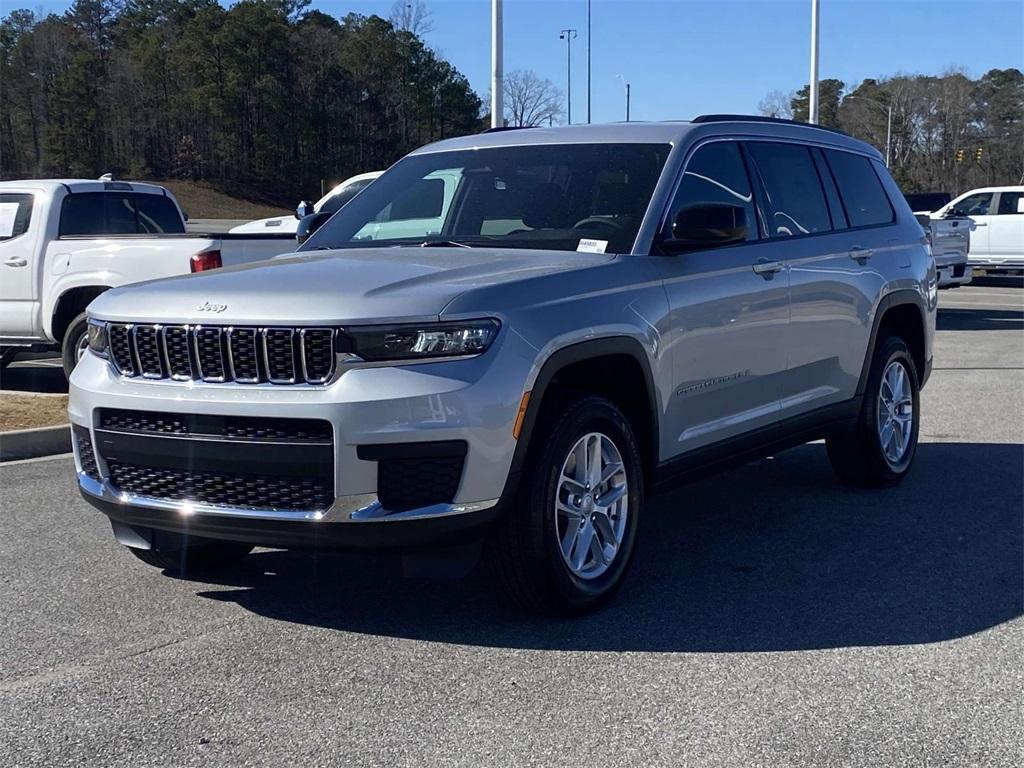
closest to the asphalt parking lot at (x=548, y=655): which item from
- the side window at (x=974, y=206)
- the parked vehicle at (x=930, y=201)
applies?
the side window at (x=974, y=206)

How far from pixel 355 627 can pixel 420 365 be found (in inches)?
46.3

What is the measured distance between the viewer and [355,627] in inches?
189

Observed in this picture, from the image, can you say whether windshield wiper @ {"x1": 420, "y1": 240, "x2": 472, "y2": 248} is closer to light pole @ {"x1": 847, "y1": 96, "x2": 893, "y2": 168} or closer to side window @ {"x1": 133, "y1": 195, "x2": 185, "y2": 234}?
side window @ {"x1": 133, "y1": 195, "x2": 185, "y2": 234}

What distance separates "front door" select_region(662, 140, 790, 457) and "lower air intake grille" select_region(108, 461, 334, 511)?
5.60 feet

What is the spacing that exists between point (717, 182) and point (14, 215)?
7956 millimetres

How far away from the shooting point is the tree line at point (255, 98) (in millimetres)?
72562

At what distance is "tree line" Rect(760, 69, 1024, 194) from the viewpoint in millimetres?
75750

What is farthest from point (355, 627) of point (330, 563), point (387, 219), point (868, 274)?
point (868, 274)

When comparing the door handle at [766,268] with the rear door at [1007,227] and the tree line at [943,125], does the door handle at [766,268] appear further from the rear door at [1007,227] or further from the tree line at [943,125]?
the tree line at [943,125]

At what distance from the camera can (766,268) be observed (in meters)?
6.01

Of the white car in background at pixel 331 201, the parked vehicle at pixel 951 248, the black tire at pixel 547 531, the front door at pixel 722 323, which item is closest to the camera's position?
the black tire at pixel 547 531

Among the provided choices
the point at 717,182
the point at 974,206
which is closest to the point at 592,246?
the point at 717,182

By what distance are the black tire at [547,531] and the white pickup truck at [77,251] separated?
18.3 feet

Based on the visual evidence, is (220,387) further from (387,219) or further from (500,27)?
(500,27)
